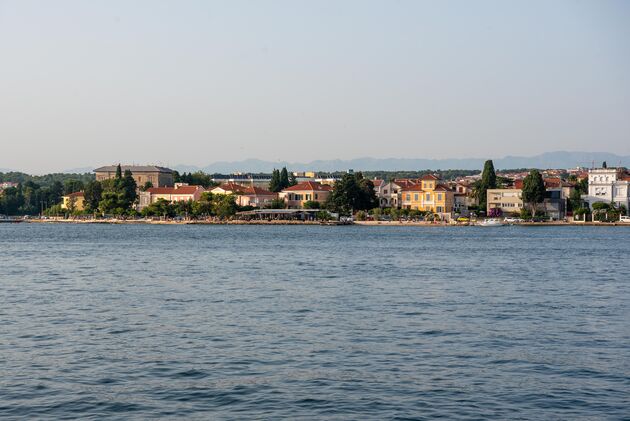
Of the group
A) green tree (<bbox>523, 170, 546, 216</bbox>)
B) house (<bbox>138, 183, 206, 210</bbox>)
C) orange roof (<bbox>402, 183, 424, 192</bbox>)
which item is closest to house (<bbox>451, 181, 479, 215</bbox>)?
orange roof (<bbox>402, 183, 424, 192</bbox>)

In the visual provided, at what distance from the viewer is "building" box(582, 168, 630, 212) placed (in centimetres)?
9000

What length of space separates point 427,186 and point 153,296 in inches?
3007

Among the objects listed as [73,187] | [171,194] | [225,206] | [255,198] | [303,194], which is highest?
[73,187]

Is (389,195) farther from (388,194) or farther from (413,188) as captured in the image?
(413,188)

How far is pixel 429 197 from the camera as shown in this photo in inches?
3841

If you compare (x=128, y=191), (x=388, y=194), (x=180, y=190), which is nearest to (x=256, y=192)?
(x=180, y=190)

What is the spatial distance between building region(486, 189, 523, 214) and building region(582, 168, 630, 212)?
698 centimetres

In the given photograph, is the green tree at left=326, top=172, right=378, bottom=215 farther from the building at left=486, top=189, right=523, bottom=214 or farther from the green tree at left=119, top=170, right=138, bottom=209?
the green tree at left=119, top=170, right=138, bottom=209

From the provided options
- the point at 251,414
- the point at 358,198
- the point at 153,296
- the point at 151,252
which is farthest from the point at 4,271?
the point at 358,198

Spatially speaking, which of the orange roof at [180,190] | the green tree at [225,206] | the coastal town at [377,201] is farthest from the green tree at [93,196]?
the green tree at [225,206]

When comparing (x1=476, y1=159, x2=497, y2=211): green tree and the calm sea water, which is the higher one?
(x1=476, y1=159, x2=497, y2=211): green tree

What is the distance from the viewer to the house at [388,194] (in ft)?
330

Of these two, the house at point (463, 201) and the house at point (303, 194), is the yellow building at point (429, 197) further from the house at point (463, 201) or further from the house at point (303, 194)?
the house at point (303, 194)

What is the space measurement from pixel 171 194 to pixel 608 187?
50.7 metres
